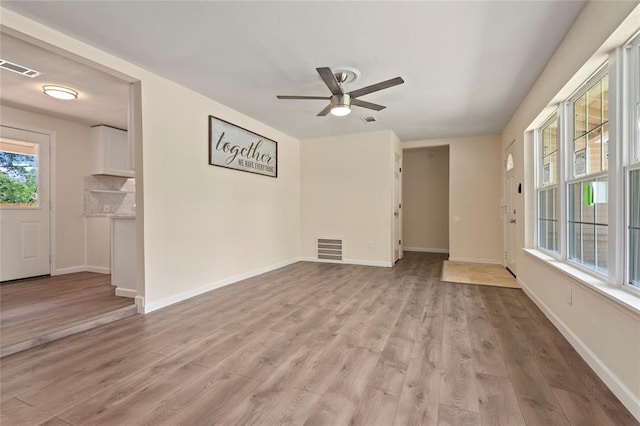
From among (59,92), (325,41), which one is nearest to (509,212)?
(325,41)

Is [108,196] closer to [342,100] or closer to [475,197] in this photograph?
[342,100]

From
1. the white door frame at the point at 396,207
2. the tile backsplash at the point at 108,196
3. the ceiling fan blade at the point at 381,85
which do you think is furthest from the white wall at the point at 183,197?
the white door frame at the point at 396,207

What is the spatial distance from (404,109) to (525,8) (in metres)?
2.18

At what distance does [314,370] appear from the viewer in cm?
197

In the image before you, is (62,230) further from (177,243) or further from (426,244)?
(426,244)

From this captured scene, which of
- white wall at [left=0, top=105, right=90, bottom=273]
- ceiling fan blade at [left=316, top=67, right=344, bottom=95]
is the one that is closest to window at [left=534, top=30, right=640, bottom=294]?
ceiling fan blade at [left=316, top=67, right=344, bottom=95]

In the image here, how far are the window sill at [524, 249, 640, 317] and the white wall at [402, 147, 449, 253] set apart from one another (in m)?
4.61

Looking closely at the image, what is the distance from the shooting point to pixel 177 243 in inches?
136

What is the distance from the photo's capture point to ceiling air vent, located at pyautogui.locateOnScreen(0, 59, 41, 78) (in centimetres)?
291

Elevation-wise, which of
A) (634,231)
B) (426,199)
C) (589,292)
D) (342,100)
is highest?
(342,100)

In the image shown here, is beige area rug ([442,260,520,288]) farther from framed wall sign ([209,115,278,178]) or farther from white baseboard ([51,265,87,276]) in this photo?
white baseboard ([51,265,87,276])

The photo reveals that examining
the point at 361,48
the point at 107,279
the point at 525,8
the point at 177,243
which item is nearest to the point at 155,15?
the point at 361,48

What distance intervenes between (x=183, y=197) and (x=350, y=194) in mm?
3200

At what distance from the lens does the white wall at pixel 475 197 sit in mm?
5754
